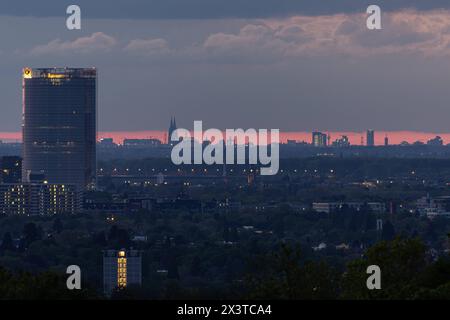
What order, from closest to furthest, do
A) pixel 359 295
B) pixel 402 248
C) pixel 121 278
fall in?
pixel 359 295 → pixel 402 248 → pixel 121 278

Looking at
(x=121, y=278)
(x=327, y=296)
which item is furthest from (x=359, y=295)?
(x=121, y=278)

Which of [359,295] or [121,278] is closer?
[359,295]

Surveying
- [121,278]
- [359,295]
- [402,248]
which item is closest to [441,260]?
[402,248]

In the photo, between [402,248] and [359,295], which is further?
[402,248]
